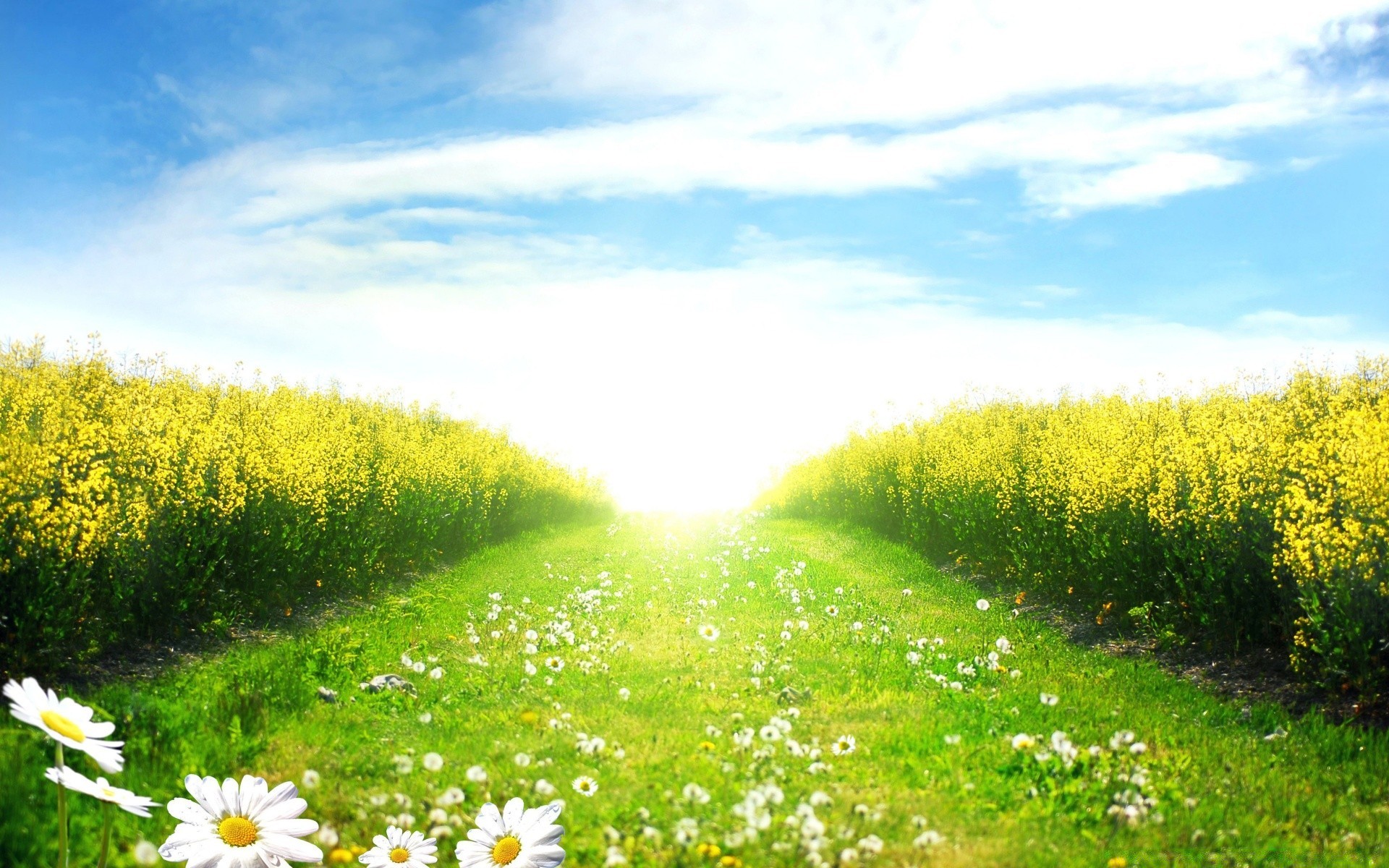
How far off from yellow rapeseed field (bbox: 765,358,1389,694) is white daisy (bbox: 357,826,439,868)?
257 inches

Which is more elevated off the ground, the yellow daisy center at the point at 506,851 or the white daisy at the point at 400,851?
the yellow daisy center at the point at 506,851

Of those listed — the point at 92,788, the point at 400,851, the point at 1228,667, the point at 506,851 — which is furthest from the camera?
the point at 1228,667

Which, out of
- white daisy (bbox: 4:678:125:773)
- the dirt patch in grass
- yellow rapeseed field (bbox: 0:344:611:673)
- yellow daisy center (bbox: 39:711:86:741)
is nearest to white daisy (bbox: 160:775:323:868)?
white daisy (bbox: 4:678:125:773)

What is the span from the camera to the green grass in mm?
4270

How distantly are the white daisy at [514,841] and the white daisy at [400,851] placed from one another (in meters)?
0.14

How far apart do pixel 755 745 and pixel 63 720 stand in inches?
147

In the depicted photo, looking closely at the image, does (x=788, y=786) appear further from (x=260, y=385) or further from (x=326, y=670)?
(x=260, y=385)

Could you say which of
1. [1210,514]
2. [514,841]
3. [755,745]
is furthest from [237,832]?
[1210,514]

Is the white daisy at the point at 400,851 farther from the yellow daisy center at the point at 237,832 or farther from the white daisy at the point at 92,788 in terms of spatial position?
the white daisy at the point at 92,788

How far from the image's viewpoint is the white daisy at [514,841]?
352 cm

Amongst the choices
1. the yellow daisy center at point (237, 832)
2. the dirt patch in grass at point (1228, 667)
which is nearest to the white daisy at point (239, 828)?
the yellow daisy center at point (237, 832)

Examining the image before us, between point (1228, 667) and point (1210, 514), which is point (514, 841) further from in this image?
point (1210, 514)

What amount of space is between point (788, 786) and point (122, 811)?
329 cm

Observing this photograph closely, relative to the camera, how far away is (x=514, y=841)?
3650 millimetres
